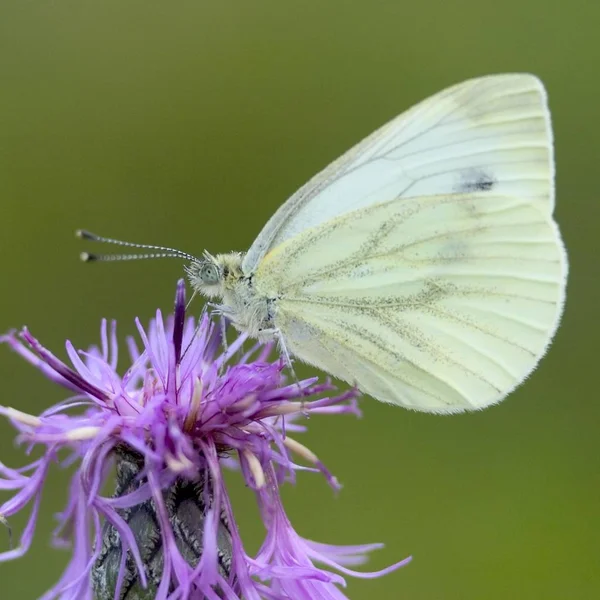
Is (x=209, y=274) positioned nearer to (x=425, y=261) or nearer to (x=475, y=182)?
(x=425, y=261)

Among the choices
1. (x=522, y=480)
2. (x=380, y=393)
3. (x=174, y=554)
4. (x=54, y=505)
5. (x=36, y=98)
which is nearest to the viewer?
(x=174, y=554)

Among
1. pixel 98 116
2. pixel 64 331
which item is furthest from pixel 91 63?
pixel 64 331

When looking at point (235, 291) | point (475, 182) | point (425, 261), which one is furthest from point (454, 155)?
point (235, 291)

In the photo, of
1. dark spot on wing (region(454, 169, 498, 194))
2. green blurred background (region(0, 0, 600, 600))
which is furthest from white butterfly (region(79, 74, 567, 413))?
green blurred background (region(0, 0, 600, 600))

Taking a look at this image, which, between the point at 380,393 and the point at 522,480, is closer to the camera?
the point at 380,393

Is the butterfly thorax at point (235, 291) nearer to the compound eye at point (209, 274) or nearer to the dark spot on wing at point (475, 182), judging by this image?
the compound eye at point (209, 274)

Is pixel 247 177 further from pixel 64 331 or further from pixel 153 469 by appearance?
pixel 153 469

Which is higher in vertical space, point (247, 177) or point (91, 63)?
point (91, 63)
